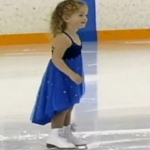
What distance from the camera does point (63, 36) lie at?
2.15 meters

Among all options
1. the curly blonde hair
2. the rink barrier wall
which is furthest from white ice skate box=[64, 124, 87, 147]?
Result: the rink barrier wall

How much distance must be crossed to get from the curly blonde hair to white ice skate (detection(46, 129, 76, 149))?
43 centimetres

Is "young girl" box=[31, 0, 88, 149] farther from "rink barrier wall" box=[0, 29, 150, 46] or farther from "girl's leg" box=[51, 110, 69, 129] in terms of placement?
"rink barrier wall" box=[0, 29, 150, 46]

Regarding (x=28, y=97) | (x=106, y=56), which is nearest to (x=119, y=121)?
(x=28, y=97)

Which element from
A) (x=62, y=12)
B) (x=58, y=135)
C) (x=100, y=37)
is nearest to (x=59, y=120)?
(x=58, y=135)

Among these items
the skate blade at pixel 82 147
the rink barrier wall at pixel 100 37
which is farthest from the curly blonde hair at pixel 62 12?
the rink barrier wall at pixel 100 37

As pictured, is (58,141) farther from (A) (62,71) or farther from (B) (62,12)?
(B) (62,12)

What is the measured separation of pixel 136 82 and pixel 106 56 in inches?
56.7

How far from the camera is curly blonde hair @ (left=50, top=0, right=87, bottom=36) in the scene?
2146 mm

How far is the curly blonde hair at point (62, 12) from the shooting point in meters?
2.15

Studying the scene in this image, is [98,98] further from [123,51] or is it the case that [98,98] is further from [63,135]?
[123,51]

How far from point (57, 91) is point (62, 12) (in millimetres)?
335

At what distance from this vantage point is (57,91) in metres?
2.16

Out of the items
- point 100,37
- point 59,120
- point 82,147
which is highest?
point 59,120
